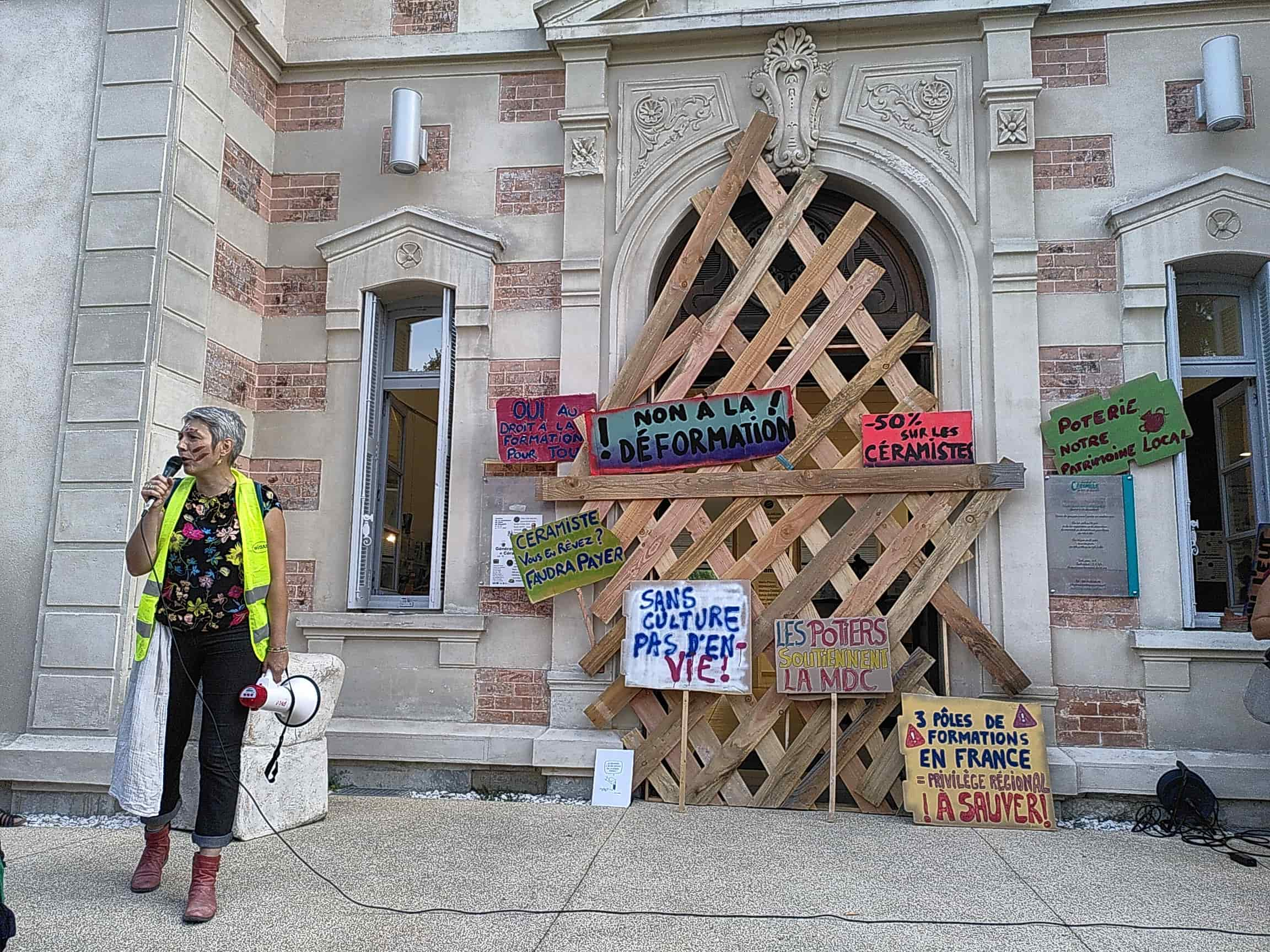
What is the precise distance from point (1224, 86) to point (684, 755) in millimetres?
4779

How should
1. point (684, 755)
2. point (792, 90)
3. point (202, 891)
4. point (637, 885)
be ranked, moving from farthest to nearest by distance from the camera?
1. point (792, 90)
2. point (684, 755)
3. point (637, 885)
4. point (202, 891)

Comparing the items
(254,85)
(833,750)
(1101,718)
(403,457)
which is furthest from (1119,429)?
(254,85)

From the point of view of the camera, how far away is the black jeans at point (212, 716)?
3422 mm

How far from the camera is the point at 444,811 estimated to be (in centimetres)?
503

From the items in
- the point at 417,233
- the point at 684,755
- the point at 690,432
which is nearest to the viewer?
the point at 684,755

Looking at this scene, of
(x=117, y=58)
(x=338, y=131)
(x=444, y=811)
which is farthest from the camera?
(x=338, y=131)

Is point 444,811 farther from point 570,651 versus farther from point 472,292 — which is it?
point 472,292

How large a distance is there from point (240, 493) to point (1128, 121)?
5258mm

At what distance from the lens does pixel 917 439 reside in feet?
17.6

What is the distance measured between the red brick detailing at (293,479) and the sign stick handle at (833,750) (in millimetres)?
3380

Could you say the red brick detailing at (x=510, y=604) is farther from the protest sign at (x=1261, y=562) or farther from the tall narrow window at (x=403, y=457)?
the protest sign at (x=1261, y=562)

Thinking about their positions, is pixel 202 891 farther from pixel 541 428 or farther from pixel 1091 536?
pixel 1091 536

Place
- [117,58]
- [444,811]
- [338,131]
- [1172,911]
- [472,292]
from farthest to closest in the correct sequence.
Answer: [338,131] < [472,292] < [117,58] < [444,811] < [1172,911]

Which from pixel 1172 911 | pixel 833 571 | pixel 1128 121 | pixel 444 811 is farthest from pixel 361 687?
pixel 1128 121
